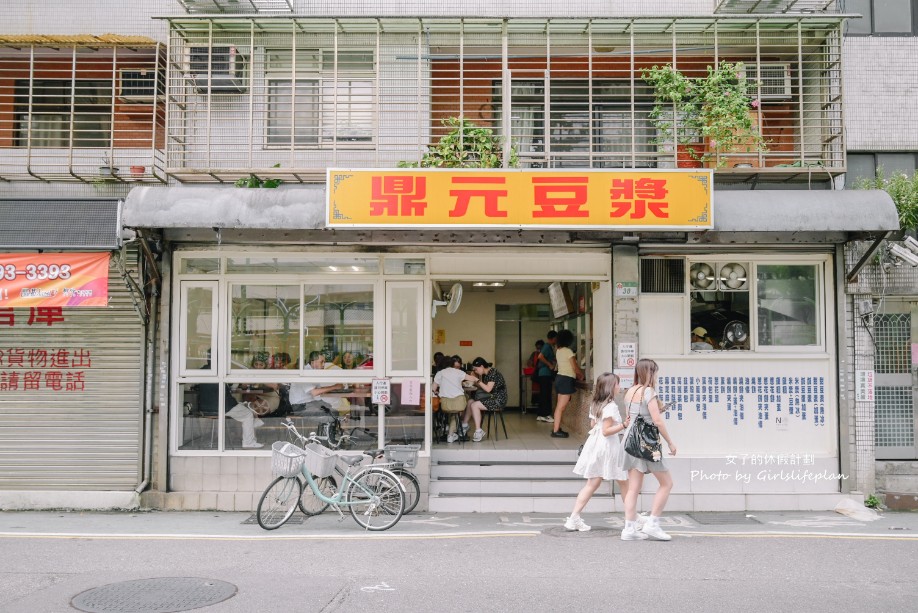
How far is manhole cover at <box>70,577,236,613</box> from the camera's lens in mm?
6535

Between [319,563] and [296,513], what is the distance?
2.30 meters

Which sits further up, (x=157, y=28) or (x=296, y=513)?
(x=157, y=28)

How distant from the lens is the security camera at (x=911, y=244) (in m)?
10.7

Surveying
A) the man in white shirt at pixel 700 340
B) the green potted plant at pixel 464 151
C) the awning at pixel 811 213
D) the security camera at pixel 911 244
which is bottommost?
the man in white shirt at pixel 700 340

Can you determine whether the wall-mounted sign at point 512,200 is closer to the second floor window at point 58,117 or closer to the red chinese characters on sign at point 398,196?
the red chinese characters on sign at point 398,196

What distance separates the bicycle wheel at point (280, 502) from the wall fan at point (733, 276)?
247 inches

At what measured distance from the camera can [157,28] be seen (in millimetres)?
11469

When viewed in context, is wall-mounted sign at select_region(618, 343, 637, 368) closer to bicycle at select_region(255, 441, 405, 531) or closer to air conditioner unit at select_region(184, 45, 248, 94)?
bicycle at select_region(255, 441, 405, 531)

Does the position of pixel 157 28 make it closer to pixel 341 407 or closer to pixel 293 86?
pixel 293 86

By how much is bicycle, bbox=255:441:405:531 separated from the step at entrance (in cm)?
124

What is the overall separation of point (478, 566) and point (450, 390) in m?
5.33

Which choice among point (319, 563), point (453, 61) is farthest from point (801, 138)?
point (319, 563)

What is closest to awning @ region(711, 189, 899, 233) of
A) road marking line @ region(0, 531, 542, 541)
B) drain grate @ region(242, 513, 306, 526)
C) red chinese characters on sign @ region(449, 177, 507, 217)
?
red chinese characters on sign @ region(449, 177, 507, 217)

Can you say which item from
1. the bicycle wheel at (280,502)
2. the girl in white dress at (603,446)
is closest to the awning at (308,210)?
the girl in white dress at (603,446)
